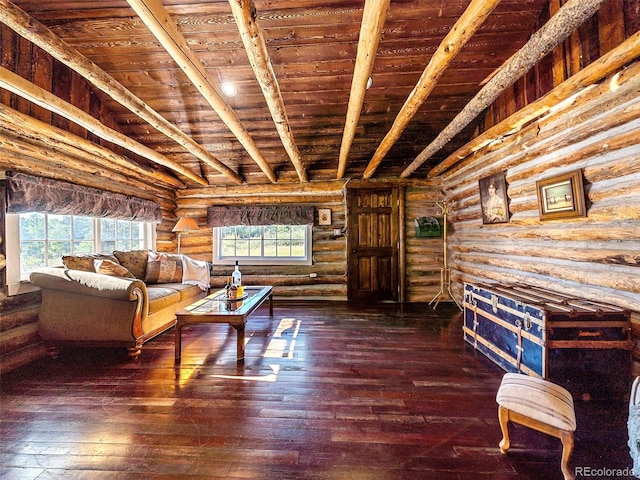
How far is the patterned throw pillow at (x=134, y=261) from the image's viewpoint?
14.0 feet

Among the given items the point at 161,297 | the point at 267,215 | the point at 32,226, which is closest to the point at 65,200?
the point at 32,226

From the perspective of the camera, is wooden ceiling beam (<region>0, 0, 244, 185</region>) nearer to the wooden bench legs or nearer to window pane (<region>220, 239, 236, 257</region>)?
window pane (<region>220, 239, 236, 257</region>)

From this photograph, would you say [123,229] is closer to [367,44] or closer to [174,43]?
[174,43]

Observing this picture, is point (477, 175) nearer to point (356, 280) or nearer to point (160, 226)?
point (356, 280)

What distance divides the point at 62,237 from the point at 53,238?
0.14 m

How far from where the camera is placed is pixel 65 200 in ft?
11.4

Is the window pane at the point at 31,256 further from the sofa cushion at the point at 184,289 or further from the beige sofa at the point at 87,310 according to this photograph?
the sofa cushion at the point at 184,289

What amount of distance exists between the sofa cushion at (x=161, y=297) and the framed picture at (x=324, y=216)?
313 cm

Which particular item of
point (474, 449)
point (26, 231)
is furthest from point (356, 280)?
point (26, 231)

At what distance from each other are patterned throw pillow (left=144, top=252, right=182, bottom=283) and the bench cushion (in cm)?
464

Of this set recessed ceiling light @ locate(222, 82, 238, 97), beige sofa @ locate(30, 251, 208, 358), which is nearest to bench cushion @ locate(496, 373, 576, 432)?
beige sofa @ locate(30, 251, 208, 358)

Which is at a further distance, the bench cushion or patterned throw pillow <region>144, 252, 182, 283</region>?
patterned throw pillow <region>144, 252, 182, 283</region>

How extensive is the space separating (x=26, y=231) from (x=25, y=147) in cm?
97

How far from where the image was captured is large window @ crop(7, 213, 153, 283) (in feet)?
9.85
